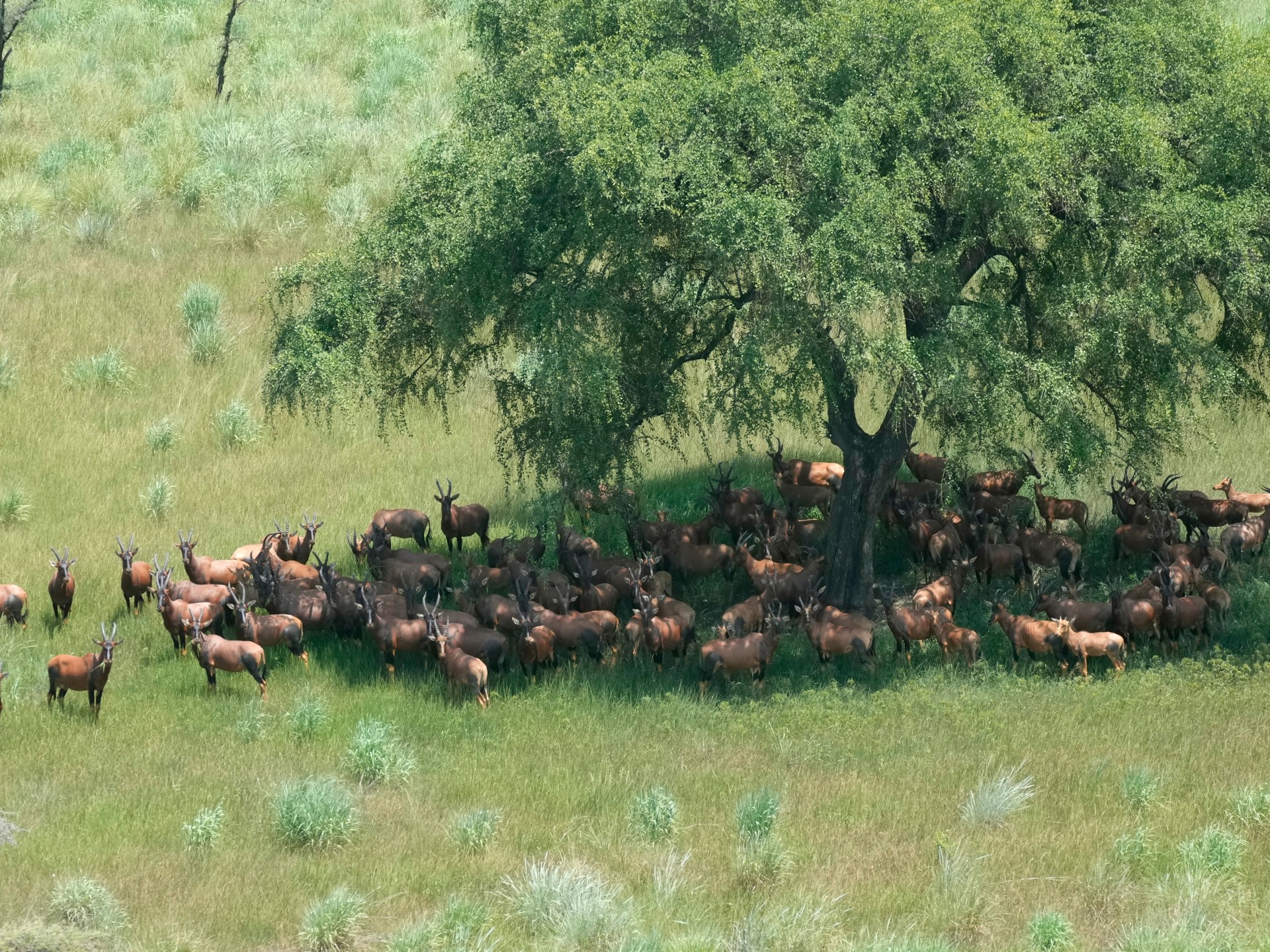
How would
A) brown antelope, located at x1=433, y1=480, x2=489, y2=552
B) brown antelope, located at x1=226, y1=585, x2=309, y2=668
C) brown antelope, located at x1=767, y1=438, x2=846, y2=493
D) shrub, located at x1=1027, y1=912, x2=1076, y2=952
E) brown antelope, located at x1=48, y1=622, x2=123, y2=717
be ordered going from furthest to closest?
1. brown antelope, located at x1=767, y1=438, x2=846, y2=493
2. brown antelope, located at x1=433, y1=480, x2=489, y2=552
3. brown antelope, located at x1=226, y1=585, x2=309, y2=668
4. brown antelope, located at x1=48, y1=622, x2=123, y2=717
5. shrub, located at x1=1027, y1=912, x2=1076, y2=952

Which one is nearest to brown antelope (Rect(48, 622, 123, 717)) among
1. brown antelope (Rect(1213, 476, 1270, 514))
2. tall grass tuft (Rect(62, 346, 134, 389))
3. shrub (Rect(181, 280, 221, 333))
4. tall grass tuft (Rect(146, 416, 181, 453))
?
tall grass tuft (Rect(146, 416, 181, 453))

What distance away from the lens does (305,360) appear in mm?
18516

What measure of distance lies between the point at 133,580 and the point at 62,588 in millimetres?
829

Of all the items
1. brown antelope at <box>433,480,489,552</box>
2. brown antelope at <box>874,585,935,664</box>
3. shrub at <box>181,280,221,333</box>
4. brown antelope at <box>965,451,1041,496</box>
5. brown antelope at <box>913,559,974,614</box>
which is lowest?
brown antelope at <box>874,585,935,664</box>

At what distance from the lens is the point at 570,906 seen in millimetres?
11758

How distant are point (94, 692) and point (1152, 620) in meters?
11.2

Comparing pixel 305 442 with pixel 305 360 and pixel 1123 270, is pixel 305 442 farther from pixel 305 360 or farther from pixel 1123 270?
pixel 1123 270

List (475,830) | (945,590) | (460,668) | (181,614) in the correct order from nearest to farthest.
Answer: (475,830) → (460,668) → (181,614) → (945,590)

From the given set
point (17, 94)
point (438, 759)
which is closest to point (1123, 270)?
point (438, 759)

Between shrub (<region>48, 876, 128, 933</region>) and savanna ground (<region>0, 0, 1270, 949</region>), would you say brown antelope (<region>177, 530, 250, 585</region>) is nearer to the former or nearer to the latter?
savanna ground (<region>0, 0, 1270, 949</region>)

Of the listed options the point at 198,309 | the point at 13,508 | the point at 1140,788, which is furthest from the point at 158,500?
the point at 1140,788

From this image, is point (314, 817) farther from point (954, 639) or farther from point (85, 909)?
point (954, 639)

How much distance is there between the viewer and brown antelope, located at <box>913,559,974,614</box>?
18.2 m

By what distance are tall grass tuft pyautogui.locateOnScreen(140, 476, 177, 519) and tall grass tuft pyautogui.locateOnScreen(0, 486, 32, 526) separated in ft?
5.43
